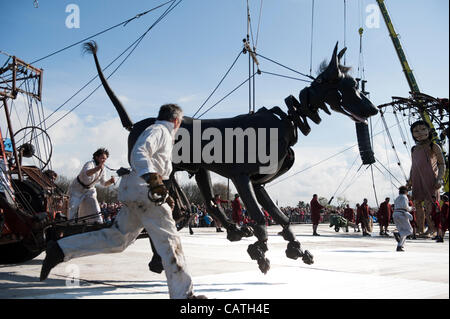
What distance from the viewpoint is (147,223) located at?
307 cm

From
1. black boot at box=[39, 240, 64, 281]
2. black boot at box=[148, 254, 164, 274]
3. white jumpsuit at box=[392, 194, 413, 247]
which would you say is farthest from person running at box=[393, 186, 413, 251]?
black boot at box=[39, 240, 64, 281]

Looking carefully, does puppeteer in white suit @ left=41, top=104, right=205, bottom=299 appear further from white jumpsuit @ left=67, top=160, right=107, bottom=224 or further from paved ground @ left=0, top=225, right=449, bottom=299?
white jumpsuit @ left=67, top=160, right=107, bottom=224

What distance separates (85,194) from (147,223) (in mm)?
3758

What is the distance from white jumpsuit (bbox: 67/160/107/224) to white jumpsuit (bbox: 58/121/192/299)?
2907 mm

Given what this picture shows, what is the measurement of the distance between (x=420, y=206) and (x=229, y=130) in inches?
417

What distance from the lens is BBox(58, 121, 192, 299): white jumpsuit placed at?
115 inches

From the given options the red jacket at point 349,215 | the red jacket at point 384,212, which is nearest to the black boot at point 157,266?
the red jacket at point 384,212

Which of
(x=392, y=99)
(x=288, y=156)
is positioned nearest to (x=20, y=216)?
(x=288, y=156)

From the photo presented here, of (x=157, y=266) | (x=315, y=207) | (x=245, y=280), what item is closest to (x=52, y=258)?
(x=157, y=266)

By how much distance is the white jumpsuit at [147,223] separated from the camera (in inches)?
115

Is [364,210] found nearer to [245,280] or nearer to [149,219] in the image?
[245,280]

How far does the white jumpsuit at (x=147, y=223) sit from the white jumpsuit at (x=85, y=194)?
9.54 feet

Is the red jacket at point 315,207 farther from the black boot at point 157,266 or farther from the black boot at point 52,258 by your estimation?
the black boot at point 52,258

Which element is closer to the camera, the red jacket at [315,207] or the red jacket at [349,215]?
the red jacket at [315,207]
